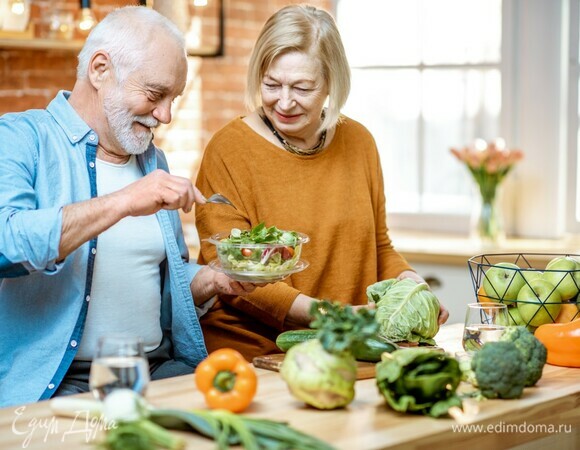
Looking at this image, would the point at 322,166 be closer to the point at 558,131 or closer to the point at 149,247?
the point at 149,247

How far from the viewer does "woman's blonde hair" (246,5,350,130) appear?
2.78 m

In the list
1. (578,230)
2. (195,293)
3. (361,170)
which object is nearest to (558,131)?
(578,230)

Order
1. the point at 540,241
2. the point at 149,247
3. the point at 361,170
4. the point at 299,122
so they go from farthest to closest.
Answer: the point at 540,241
the point at 361,170
the point at 299,122
the point at 149,247

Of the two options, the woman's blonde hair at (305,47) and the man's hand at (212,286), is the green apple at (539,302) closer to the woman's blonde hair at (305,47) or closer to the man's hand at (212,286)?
the man's hand at (212,286)

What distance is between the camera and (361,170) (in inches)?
120

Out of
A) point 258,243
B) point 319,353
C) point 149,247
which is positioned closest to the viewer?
point 319,353

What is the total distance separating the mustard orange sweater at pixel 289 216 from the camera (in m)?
2.78

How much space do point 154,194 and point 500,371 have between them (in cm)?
84

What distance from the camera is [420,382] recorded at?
1810mm

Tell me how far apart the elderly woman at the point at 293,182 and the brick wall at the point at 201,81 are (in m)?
1.66

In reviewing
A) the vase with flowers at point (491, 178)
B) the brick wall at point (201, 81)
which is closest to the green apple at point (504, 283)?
the vase with flowers at point (491, 178)

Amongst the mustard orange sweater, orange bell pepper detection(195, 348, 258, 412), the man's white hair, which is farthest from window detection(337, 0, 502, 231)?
orange bell pepper detection(195, 348, 258, 412)

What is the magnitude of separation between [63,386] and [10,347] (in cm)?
16

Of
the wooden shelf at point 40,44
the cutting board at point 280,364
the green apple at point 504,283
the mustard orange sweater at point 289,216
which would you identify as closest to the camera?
the cutting board at point 280,364
